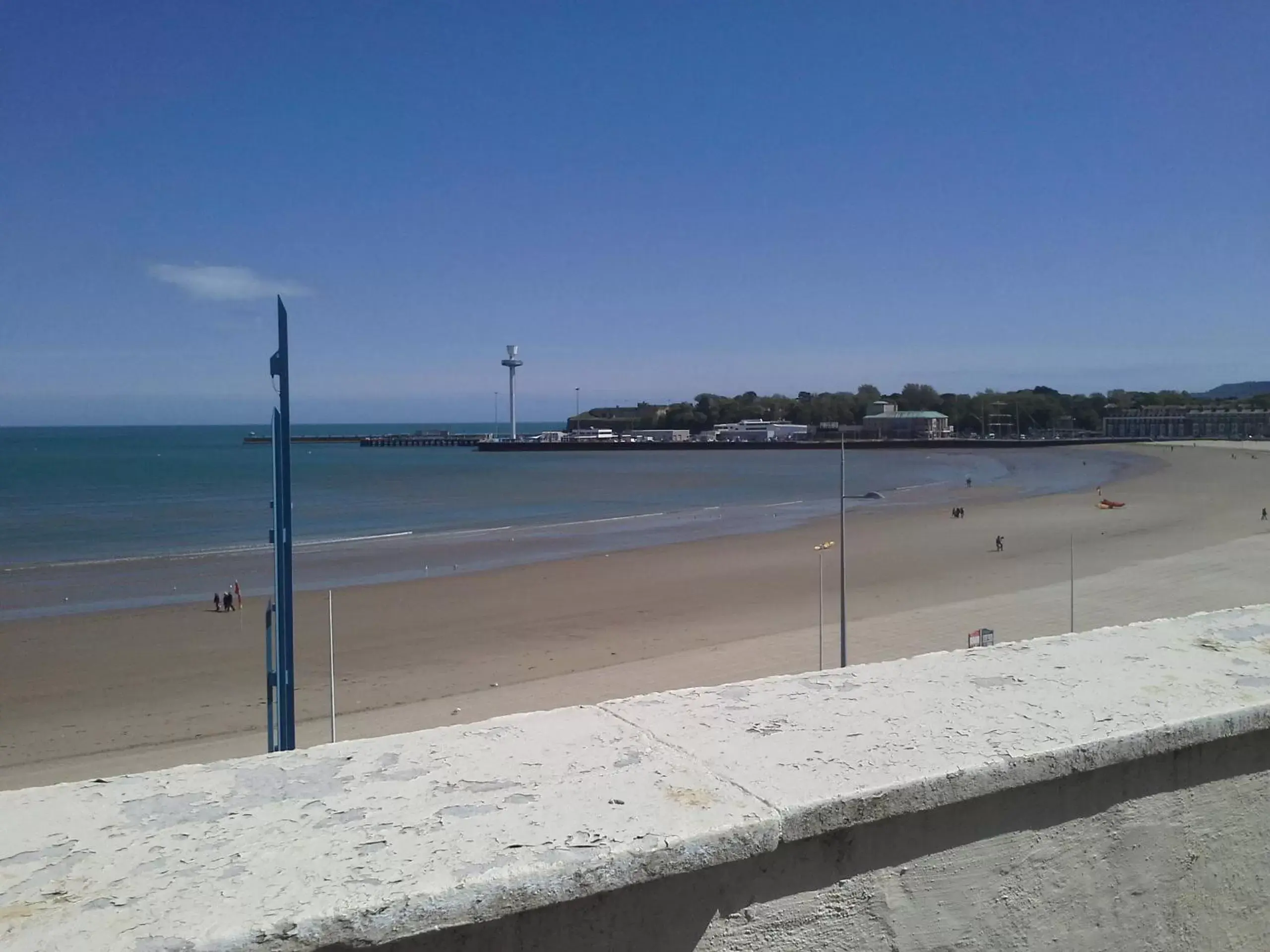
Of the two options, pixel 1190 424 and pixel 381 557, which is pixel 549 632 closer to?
pixel 381 557

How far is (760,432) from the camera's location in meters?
161

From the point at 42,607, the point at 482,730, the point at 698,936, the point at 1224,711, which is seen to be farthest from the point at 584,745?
the point at 42,607

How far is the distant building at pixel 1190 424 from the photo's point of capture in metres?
141

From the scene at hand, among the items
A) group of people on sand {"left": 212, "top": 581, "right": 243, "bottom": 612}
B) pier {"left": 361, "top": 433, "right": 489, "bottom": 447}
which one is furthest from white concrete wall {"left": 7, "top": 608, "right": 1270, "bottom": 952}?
pier {"left": 361, "top": 433, "right": 489, "bottom": 447}

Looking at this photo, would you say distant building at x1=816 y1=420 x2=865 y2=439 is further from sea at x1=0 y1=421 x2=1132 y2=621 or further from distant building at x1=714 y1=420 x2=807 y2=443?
sea at x1=0 y1=421 x2=1132 y2=621

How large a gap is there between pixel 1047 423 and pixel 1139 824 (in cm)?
18224

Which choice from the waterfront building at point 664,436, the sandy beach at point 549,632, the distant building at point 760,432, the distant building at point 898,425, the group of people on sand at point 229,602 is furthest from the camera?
the waterfront building at point 664,436

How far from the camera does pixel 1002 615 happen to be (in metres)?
20.4

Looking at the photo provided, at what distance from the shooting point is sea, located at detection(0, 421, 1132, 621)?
3077 cm

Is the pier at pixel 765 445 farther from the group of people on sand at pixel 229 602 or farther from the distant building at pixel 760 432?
the group of people on sand at pixel 229 602

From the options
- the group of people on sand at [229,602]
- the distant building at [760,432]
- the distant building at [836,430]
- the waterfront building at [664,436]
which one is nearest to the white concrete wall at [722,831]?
the group of people on sand at [229,602]

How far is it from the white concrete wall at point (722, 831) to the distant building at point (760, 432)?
148 m

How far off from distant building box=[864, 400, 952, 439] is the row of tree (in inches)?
192

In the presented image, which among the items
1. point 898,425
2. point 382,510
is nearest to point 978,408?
point 898,425
